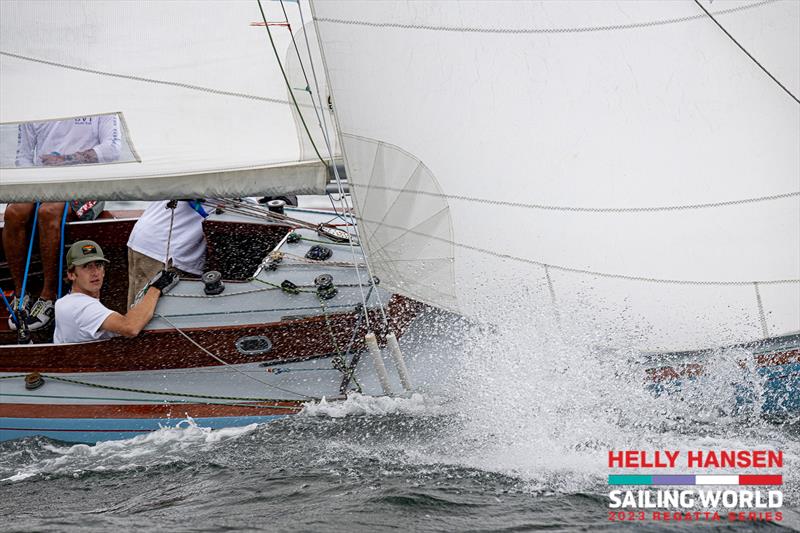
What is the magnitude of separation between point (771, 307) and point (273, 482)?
89.9 inches

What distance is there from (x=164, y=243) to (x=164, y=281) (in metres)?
0.46

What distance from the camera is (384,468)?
13.2 ft

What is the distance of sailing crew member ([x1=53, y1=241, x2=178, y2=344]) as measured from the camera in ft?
15.6

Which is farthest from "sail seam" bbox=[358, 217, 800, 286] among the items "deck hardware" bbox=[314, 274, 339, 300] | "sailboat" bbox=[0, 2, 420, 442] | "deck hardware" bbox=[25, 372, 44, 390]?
"deck hardware" bbox=[25, 372, 44, 390]

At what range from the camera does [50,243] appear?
5723 mm

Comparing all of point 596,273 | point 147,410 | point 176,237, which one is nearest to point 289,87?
point 176,237

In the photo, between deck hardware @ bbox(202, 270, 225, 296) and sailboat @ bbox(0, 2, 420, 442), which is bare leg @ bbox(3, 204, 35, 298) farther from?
deck hardware @ bbox(202, 270, 225, 296)

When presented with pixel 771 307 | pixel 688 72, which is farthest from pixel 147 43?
pixel 771 307

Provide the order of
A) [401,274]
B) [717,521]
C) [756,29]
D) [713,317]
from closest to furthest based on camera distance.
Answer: [717,521] → [756,29] → [713,317] → [401,274]

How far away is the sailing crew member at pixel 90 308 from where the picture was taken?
4.75 m

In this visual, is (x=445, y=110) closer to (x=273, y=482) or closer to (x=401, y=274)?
(x=401, y=274)

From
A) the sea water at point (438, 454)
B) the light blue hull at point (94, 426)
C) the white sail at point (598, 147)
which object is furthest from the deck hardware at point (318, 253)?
the white sail at point (598, 147)

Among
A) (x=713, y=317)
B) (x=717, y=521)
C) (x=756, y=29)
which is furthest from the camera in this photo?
(x=713, y=317)

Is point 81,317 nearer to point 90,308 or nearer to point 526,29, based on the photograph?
point 90,308
